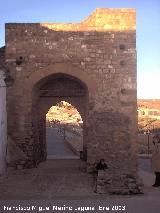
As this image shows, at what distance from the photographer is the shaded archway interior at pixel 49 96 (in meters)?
13.8

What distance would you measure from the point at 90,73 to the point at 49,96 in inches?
127

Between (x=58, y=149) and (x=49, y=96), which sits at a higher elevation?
(x=49, y=96)

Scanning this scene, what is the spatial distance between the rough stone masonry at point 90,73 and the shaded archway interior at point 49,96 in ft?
1.61

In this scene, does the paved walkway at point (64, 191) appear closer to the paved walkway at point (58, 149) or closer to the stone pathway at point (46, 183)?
the stone pathway at point (46, 183)

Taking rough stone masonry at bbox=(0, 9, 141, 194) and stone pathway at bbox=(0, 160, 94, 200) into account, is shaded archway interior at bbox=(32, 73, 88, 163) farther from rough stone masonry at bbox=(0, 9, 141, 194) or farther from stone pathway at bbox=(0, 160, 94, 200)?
stone pathway at bbox=(0, 160, 94, 200)

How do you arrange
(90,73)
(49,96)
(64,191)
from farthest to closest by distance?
(49,96) → (90,73) → (64,191)

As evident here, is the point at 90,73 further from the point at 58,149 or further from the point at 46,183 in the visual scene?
the point at 58,149

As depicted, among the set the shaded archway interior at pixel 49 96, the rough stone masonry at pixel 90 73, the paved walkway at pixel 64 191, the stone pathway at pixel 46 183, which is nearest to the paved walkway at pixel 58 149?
the shaded archway interior at pixel 49 96

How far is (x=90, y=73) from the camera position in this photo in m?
13.0

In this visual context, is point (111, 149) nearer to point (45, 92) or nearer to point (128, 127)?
point (128, 127)

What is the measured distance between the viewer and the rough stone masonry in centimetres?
1291

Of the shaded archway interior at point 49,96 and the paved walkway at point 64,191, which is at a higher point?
the shaded archway interior at point 49,96

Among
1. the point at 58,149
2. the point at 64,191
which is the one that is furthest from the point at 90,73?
the point at 58,149

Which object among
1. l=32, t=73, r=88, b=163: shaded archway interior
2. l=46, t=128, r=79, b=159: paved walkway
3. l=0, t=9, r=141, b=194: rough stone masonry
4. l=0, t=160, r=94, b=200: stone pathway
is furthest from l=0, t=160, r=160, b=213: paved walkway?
l=46, t=128, r=79, b=159: paved walkway
